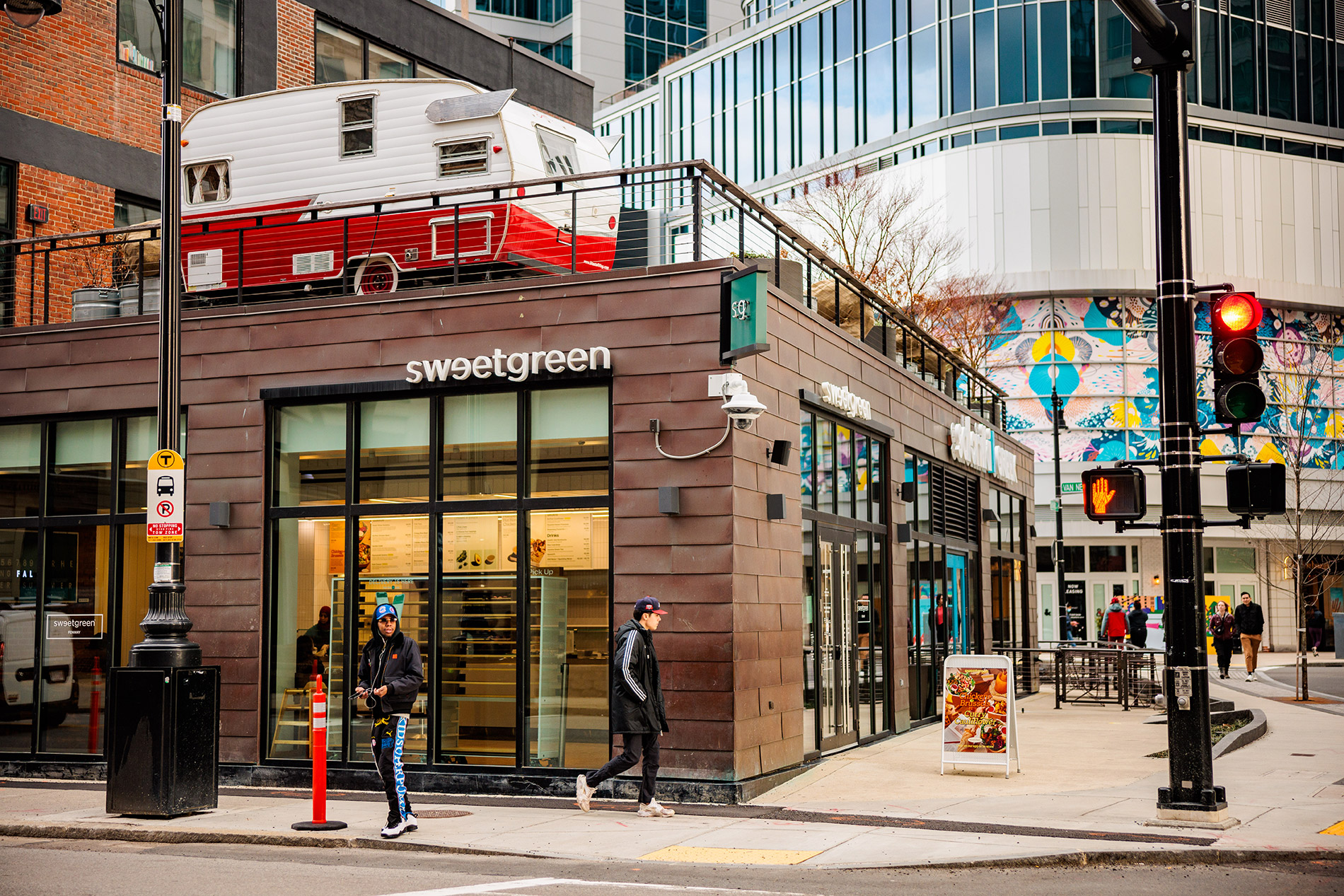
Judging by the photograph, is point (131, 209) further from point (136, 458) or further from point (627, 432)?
point (627, 432)

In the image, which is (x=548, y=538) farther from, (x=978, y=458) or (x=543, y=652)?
(x=978, y=458)

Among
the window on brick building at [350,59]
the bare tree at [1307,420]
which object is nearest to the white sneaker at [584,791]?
the window on brick building at [350,59]

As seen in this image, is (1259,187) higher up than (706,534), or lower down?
higher up

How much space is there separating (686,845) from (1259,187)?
46650 mm

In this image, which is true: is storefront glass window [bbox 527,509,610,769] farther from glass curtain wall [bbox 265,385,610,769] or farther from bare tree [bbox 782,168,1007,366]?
bare tree [bbox 782,168,1007,366]

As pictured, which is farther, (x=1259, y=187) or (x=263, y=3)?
(x=1259, y=187)

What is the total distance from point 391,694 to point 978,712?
675 cm

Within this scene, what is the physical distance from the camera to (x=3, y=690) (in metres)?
15.7

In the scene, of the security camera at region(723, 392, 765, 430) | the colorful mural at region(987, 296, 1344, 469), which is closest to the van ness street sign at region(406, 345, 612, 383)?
the security camera at region(723, 392, 765, 430)

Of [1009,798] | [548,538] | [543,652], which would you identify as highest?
[548,538]

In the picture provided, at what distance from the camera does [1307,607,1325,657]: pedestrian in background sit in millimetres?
42719

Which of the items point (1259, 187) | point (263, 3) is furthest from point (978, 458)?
point (1259, 187)

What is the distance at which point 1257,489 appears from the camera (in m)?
Result: 11.0

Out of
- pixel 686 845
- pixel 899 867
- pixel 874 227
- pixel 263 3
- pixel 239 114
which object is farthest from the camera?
pixel 874 227
